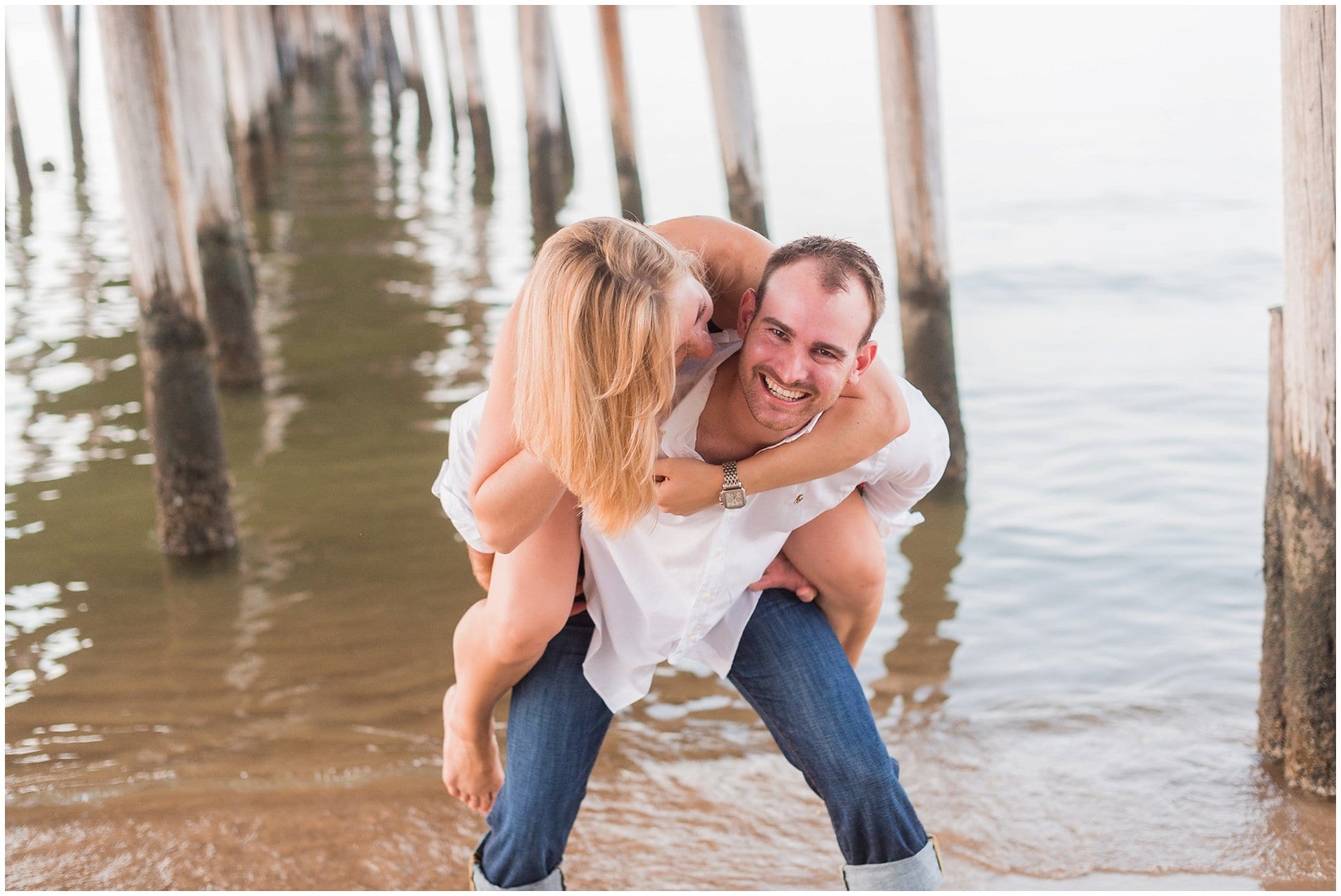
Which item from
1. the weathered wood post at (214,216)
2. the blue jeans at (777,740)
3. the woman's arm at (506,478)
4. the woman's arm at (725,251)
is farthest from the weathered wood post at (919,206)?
the weathered wood post at (214,216)

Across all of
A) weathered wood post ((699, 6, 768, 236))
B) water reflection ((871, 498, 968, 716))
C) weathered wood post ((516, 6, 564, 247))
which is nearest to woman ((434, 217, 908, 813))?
water reflection ((871, 498, 968, 716))

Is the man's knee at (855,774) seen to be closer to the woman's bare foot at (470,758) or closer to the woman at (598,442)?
the woman at (598,442)

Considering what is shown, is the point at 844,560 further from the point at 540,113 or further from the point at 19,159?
the point at 19,159

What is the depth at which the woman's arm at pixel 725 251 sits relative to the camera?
2.49 meters

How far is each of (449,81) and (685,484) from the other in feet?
62.6

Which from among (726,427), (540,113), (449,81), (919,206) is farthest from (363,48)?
(726,427)

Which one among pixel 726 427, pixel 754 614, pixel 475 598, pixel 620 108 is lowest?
pixel 475 598

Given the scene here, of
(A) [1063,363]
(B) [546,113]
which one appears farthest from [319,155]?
(A) [1063,363]

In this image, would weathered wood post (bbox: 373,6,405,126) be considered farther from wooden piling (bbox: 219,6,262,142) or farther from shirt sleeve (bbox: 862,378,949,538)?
shirt sleeve (bbox: 862,378,949,538)

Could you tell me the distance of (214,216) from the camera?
313 inches

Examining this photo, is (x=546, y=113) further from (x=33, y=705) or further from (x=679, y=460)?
(x=679, y=460)

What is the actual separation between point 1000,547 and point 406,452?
289 cm

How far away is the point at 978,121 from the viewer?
2542 centimetres

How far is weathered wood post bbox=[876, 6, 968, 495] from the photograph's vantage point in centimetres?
565
